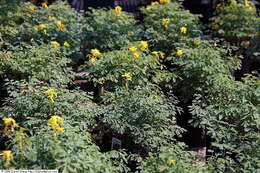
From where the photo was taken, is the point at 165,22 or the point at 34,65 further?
the point at 165,22

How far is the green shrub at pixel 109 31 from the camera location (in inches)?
199

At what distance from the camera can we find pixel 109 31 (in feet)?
16.8

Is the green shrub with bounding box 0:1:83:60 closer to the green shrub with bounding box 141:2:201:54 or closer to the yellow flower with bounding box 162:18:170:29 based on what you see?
the green shrub with bounding box 141:2:201:54

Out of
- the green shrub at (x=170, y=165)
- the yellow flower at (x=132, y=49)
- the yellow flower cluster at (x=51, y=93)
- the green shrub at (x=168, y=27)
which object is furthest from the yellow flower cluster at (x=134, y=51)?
the green shrub at (x=170, y=165)

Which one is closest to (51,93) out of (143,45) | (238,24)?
(143,45)

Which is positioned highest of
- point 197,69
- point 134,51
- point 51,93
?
point 134,51

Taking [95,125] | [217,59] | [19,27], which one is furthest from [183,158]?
[19,27]

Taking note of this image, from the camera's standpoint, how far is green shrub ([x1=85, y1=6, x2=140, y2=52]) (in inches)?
199

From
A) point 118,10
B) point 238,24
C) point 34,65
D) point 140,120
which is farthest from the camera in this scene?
point 238,24

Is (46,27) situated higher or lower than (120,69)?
higher

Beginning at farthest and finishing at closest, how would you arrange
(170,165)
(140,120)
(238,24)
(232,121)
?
1. (238,24)
2. (232,121)
3. (140,120)
4. (170,165)

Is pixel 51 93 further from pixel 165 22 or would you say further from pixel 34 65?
pixel 165 22

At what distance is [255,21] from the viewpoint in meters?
5.85

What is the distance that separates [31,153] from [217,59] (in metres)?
2.84
